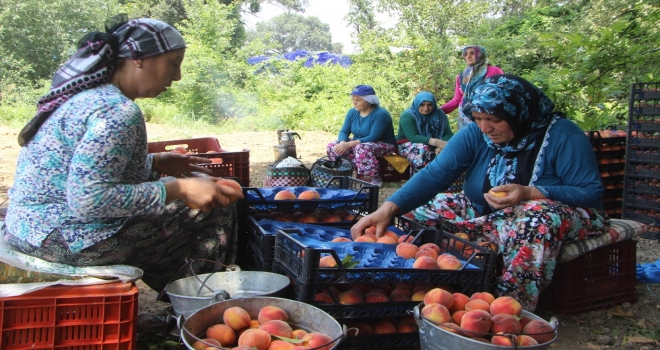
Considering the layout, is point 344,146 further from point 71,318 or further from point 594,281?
point 71,318

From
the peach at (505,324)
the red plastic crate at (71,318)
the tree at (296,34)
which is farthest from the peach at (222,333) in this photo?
the tree at (296,34)

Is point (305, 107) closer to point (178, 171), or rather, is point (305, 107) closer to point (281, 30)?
point (178, 171)

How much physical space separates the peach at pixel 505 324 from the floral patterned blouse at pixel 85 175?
126 cm

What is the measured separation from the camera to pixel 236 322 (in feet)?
6.19

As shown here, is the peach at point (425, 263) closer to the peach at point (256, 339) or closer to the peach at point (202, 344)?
the peach at point (256, 339)

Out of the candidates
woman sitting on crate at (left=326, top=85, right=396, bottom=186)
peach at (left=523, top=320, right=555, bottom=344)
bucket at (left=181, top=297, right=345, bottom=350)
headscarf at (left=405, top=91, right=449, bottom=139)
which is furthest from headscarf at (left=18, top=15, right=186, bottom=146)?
headscarf at (left=405, top=91, right=449, bottom=139)

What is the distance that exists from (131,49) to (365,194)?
4.94ft

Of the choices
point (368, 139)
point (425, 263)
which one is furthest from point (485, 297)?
point (368, 139)

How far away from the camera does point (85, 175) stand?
198 cm

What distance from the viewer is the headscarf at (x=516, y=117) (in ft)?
9.43

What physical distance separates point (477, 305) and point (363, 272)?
43 centimetres

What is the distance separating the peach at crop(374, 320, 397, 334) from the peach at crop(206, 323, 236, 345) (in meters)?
0.64

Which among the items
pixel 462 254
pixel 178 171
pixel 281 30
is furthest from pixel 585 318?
pixel 281 30

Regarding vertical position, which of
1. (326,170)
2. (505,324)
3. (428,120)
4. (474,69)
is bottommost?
(505,324)
